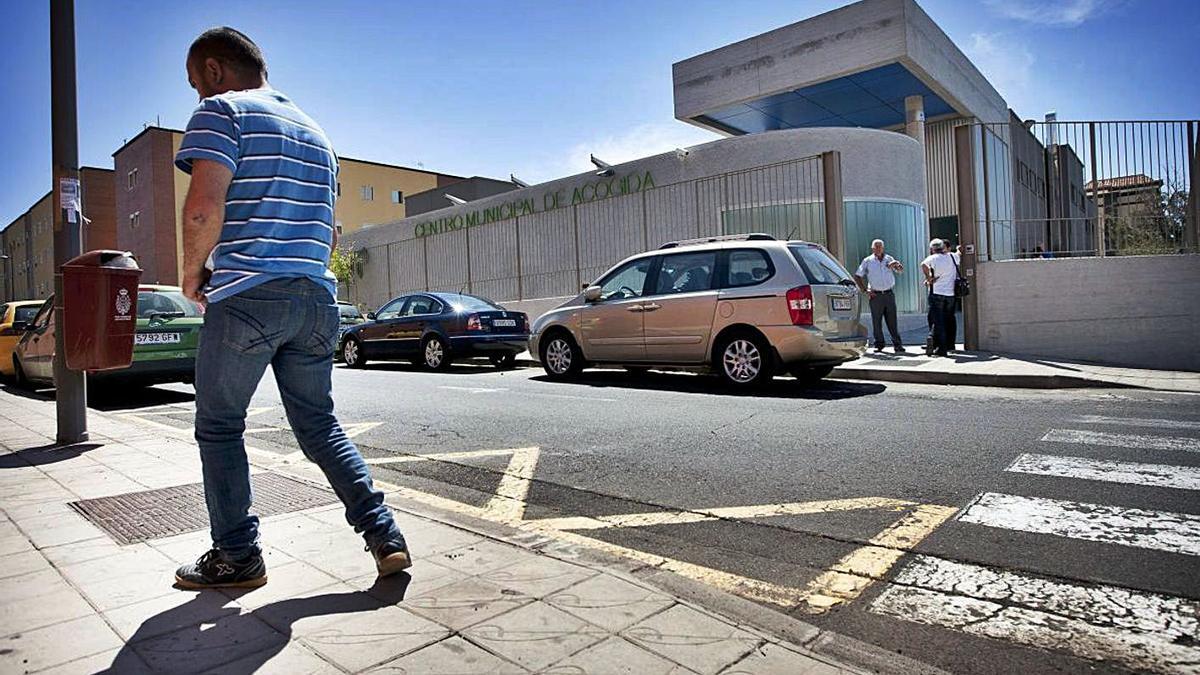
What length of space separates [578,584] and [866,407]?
5.34 metres

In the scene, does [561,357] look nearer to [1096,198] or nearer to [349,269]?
[1096,198]

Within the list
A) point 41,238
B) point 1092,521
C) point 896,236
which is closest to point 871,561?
point 1092,521

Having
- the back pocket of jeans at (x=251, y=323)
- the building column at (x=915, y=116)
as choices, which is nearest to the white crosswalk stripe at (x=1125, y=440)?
the back pocket of jeans at (x=251, y=323)

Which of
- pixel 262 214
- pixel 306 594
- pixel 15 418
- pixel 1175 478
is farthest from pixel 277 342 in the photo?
pixel 15 418

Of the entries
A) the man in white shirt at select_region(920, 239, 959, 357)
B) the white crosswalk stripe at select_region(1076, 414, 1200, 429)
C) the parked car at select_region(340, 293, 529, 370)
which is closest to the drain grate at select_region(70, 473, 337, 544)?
the white crosswalk stripe at select_region(1076, 414, 1200, 429)

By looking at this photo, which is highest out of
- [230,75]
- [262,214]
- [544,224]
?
[544,224]

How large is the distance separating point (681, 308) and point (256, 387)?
7285 millimetres

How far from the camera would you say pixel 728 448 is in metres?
5.88

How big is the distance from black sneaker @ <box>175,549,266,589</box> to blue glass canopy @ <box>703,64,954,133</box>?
20.2 metres

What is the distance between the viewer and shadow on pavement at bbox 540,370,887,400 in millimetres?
8812

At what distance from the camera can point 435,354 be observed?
563 inches

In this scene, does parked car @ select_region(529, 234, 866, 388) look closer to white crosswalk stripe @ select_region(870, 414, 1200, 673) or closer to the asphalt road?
the asphalt road

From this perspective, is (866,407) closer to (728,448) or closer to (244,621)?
(728,448)

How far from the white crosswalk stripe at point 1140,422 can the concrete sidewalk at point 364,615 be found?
16.8 feet
